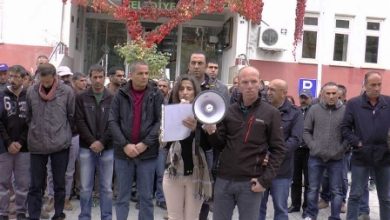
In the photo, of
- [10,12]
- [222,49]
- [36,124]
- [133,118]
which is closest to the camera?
[133,118]

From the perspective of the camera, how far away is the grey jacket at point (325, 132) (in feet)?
22.1

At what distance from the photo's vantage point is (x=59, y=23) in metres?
15.0

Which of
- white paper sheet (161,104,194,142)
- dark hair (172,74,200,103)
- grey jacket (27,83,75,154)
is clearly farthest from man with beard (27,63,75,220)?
white paper sheet (161,104,194,142)

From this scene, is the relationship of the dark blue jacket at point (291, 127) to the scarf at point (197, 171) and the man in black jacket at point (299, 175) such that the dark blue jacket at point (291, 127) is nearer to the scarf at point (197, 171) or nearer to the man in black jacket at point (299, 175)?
the scarf at point (197, 171)

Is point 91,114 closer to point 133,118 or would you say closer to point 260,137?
point 133,118

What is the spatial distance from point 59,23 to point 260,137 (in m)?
11.9

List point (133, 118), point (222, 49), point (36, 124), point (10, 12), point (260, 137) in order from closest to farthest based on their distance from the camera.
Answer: point (260, 137), point (133, 118), point (36, 124), point (10, 12), point (222, 49)

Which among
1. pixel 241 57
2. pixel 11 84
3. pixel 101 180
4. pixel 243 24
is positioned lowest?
pixel 101 180

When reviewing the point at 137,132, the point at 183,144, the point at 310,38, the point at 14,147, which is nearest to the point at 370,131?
the point at 183,144

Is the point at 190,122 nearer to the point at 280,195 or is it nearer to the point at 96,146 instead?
the point at 96,146

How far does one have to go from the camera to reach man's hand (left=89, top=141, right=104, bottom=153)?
596 cm

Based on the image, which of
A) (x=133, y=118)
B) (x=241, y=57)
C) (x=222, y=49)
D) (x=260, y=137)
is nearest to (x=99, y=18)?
(x=222, y=49)

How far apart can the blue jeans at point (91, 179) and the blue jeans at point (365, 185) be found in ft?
10.1

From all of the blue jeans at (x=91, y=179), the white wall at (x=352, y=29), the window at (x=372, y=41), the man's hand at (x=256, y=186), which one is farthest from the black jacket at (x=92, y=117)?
the window at (x=372, y=41)
